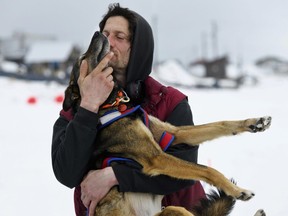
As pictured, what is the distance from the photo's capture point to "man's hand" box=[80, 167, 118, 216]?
2771mm

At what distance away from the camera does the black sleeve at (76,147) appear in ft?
8.53

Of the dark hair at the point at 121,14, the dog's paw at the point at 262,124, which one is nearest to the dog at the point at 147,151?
the dog's paw at the point at 262,124

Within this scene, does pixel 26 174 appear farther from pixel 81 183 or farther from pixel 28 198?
pixel 81 183

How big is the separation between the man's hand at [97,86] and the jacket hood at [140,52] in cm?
29

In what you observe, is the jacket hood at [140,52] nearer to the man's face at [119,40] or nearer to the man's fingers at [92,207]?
the man's face at [119,40]

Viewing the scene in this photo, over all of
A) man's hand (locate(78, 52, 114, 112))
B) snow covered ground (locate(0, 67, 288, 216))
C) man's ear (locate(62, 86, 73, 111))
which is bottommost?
snow covered ground (locate(0, 67, 288, 216))

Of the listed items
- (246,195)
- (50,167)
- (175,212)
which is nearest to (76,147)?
(175,212)

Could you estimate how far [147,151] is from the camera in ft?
9.48

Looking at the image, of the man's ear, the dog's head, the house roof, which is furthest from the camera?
the house roof

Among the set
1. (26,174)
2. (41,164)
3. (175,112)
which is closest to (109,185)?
(175,112)

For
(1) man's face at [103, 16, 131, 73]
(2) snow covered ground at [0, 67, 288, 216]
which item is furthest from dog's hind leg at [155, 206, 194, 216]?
(2) snow covered ground at [0, 67, 288, 216]

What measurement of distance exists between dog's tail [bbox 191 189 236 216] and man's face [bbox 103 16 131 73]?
4.08 ft

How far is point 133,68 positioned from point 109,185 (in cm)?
92

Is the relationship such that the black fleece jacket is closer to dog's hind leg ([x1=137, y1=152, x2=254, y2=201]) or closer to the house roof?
dog's hind leg ([x1=137, y1=152, x2=254, y2=201])
